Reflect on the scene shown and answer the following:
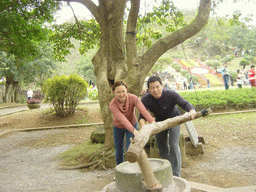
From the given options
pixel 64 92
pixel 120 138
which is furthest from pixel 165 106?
pixel 64 92

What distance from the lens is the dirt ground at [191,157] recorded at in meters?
4.60

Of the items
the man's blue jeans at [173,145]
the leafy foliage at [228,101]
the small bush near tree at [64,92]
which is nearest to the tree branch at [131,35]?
the man's blue jeans at [173,145]

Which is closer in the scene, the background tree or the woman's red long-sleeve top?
the woman's red long-sleeve top

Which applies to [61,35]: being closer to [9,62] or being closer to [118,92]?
[118,92]

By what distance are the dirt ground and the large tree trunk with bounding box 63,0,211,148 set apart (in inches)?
62.5

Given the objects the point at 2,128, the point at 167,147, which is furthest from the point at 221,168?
the point at 2,128

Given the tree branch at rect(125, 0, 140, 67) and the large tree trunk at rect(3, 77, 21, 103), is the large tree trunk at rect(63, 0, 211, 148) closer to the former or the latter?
the tree branch at rect(125, 0, 140, 67)

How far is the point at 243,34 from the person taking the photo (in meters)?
62.9

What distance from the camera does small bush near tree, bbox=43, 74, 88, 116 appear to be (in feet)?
37.7

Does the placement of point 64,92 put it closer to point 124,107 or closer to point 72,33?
point 72,33

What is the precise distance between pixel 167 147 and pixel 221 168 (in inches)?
72.3

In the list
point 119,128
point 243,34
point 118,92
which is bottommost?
point 119,128

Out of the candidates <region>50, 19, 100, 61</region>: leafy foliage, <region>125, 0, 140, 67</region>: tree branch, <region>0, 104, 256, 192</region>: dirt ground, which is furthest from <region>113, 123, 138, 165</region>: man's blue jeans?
<region>50, 19, 100, 61</region>: leafy foliage

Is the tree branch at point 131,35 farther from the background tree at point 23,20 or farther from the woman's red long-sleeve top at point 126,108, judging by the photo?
the background tree at point 23,20
